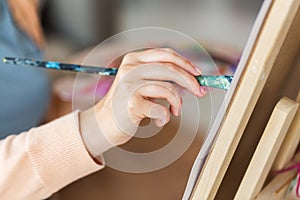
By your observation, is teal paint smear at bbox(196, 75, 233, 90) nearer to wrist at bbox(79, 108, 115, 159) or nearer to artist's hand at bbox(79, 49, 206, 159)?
artist's hand at bbox(79, 49, 206, 159)

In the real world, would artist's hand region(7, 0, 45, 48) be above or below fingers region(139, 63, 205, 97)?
above

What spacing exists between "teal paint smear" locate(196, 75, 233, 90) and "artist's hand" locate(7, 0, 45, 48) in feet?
2.20

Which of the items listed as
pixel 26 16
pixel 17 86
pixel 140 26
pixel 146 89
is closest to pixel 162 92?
pixel 146 89

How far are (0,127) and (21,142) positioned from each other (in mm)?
367

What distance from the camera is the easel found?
35 cm

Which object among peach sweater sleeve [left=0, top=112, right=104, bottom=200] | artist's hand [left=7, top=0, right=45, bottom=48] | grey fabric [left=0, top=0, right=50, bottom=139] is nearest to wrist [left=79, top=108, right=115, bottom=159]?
peach sweater sleeve [left=0, top=112, right=104, bottom=200]

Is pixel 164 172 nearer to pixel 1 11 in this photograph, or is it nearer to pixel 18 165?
pixel 1 11

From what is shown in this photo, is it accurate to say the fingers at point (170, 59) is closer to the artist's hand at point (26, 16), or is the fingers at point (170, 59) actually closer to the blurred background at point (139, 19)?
the artist's hand at point (26, 16)

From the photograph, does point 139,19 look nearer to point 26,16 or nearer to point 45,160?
point 26,16

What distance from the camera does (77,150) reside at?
553 millimetres

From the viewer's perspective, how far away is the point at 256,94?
1.25 ft

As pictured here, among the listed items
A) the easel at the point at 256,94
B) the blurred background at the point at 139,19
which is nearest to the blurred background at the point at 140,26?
the blurred background at the point at 139,19

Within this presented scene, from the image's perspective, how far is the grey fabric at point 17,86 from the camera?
0.93 meters

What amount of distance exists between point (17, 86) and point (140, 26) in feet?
2.95
